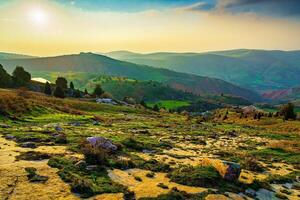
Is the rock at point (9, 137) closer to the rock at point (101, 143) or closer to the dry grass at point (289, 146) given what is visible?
the rock at point (101, 143)

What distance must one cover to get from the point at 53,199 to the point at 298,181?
1179 inches

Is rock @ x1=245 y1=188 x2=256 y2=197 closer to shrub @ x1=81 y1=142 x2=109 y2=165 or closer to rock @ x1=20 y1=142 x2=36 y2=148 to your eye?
shrub @ x1=81 y1=142 x2=109 y2=165

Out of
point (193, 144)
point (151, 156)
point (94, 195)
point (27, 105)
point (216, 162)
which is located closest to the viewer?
point (94, 195)

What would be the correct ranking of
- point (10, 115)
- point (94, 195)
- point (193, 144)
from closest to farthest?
point (94, 195), point (193, 144), point (10, 115)

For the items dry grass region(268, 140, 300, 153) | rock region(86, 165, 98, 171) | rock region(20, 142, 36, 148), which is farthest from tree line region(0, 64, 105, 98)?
rock region(86, 165, 98, 171)

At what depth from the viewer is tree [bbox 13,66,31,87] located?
160188mm

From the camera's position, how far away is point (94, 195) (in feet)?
92.3

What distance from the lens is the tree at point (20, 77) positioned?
160 meters

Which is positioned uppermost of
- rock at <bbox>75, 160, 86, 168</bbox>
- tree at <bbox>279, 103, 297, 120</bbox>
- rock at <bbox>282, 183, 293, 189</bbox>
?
tree at <bbox>279, 103, 297, 120</bbox>

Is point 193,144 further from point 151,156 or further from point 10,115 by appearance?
point 10,115

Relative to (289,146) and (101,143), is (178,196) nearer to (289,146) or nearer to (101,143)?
(101,143)

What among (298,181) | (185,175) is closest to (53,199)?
(185,175)

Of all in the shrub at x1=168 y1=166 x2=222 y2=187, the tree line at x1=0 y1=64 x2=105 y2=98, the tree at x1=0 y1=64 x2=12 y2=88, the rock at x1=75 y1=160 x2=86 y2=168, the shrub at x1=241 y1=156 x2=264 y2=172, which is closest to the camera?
→ the shrub at x1=168 y1=166 x2=222 y2=187

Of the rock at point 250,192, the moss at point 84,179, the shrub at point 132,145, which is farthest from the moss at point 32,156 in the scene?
the rock at point 250,192
